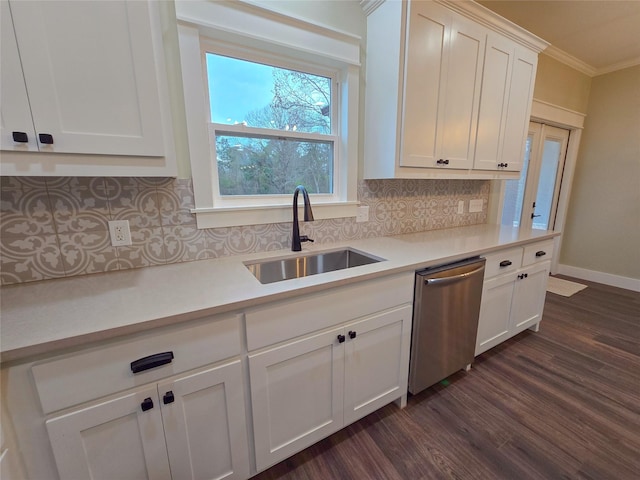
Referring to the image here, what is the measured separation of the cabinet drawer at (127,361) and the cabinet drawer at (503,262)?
1632mm

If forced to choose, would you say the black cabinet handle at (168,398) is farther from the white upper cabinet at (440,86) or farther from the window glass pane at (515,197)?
the window glass pane at (515,197)

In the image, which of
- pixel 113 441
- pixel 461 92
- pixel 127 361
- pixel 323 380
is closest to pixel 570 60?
pixel 461 92

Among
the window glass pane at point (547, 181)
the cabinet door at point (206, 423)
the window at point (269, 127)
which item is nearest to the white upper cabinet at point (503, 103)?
the window at point (269, 127)

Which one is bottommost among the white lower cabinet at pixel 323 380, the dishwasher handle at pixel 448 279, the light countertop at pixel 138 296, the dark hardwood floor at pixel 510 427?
the dark hardwood floor at pixel 510 427

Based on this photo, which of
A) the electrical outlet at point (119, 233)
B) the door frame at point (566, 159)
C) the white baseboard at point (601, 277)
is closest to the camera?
the electrical outlet at point (119, 233)

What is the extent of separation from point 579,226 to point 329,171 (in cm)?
387

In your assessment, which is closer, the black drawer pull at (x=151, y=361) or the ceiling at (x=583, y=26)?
the black drawer pull at (x=151, y=361)

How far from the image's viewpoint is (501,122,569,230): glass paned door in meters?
3.09

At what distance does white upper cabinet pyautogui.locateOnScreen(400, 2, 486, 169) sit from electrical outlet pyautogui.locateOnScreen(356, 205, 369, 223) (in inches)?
16.5

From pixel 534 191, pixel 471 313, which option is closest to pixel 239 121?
pixel 471 313

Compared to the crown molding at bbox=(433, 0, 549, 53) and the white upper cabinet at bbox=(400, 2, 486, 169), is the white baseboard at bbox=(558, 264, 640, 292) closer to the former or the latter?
the crown molding at bbox=(433, 0, 549, 53)

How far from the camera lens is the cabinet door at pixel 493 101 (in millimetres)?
1843

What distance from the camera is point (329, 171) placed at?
6.13ft

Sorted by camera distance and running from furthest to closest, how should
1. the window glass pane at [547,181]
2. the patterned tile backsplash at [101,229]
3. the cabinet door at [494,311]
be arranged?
the window glass pane at [547,181], the cabinet door at [494,311], the patterned tile backsplash at [101,229]
